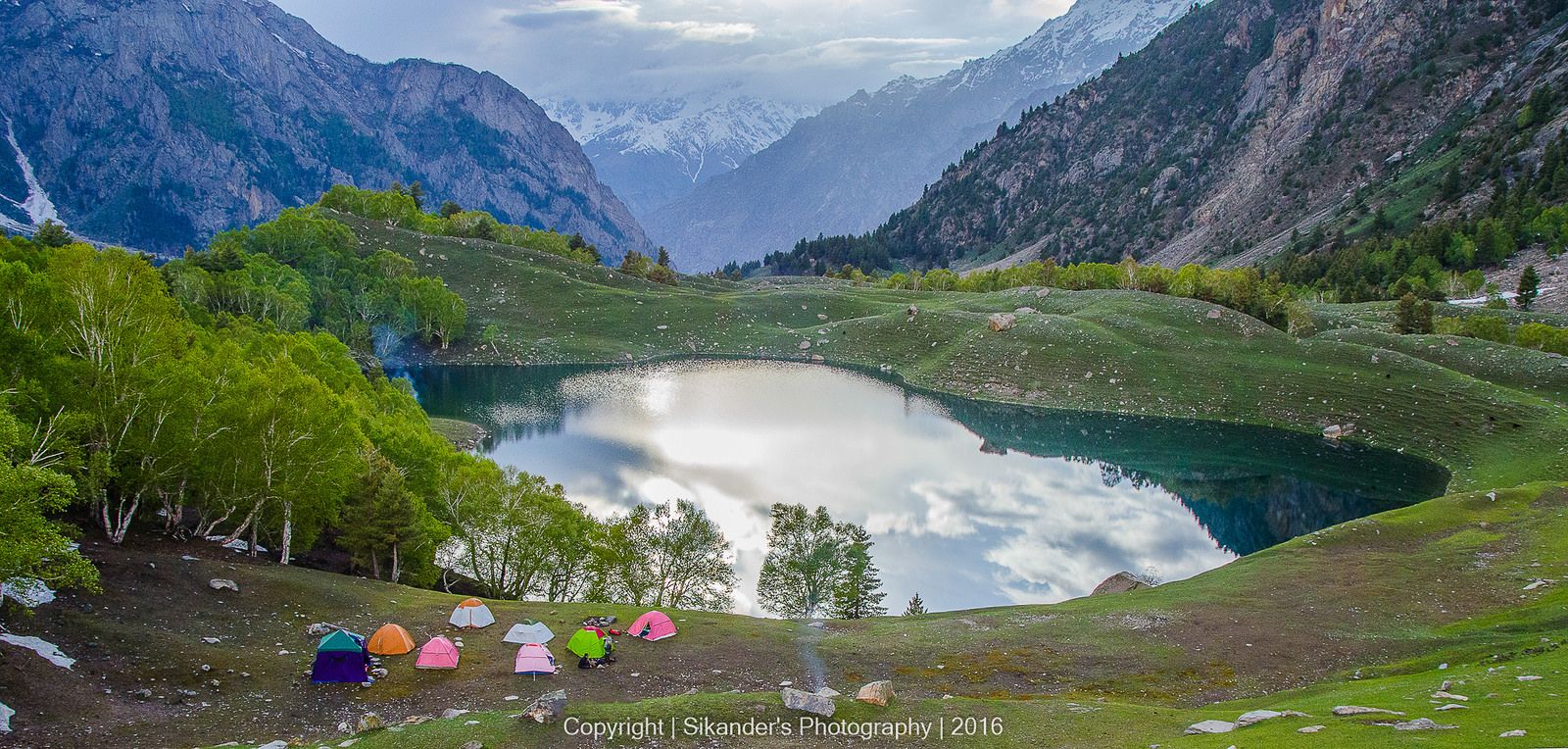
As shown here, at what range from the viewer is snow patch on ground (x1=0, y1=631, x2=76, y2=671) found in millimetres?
22734

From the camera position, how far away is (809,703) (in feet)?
76.0

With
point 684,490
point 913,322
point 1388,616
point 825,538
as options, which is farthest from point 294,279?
point 1388,616

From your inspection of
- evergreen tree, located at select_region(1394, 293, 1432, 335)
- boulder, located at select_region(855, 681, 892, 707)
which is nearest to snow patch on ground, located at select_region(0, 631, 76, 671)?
boulder, located at select_region(855, 681, 892, 707)

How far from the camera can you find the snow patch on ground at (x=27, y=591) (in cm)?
2225

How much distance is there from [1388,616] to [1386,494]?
40.5 m

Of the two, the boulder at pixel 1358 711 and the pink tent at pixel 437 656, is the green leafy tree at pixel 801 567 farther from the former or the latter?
the boulder at pixel 1358 711

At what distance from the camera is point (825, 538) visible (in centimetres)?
4775

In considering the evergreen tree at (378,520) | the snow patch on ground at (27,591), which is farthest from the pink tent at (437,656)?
the evergreen tree at (378,520)

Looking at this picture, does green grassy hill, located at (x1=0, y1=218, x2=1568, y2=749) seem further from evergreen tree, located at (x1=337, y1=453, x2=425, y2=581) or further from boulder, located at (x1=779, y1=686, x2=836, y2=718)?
evergreen tree, located at (x1=337, y1=453, x2=425, y2=581)

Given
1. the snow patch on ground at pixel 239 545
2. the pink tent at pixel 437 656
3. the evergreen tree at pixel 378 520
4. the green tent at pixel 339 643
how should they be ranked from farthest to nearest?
the evergreen tree at pixel 378 520
the snow patch on ground at pixel 239 545
the pink tent at pixel 437 656
the green tent at pixel 339 643

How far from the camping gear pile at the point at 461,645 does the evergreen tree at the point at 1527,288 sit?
442ft

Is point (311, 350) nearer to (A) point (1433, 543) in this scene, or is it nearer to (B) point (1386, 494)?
(A) point (1433, 543)

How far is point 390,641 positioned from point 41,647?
29.1 feet

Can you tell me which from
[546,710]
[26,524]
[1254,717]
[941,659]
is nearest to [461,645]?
[546,710]
